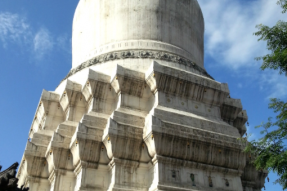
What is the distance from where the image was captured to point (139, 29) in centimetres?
2373

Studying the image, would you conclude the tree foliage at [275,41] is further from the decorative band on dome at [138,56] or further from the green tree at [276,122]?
the decorative band on dome at [138,56]

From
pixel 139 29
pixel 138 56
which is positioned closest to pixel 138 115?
pixel 138 56

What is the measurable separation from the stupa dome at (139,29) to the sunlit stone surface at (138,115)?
0.22ft

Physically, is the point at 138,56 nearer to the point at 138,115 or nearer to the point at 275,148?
the point at 138,115

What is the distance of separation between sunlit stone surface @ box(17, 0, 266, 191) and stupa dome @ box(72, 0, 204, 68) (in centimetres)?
7

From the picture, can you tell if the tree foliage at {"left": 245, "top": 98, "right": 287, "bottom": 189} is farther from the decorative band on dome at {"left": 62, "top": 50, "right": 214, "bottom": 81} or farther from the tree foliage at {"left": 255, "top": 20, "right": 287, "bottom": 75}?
the decorative band on dome at {"left": 62, "top": 50, "right": 214, "bottom": 81}

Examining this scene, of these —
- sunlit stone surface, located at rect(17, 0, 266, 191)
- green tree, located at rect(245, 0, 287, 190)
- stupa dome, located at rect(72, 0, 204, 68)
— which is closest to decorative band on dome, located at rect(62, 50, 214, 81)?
sunlit stone surface, located at rect(17, 0, 266, 191)

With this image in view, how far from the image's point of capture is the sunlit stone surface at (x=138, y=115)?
59.4ft

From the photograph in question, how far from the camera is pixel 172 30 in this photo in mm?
24312

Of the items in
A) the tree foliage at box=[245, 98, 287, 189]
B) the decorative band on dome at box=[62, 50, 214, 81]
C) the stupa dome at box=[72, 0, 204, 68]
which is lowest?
the tree foliage at box=[245, 98, 287, 189]

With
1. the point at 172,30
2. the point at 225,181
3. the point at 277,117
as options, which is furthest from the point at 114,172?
the point at 172,30

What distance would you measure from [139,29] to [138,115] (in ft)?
22.0

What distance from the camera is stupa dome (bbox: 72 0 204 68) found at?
2356 cm

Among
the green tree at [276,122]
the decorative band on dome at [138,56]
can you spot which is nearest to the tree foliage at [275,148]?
the green tree at [276,122]
